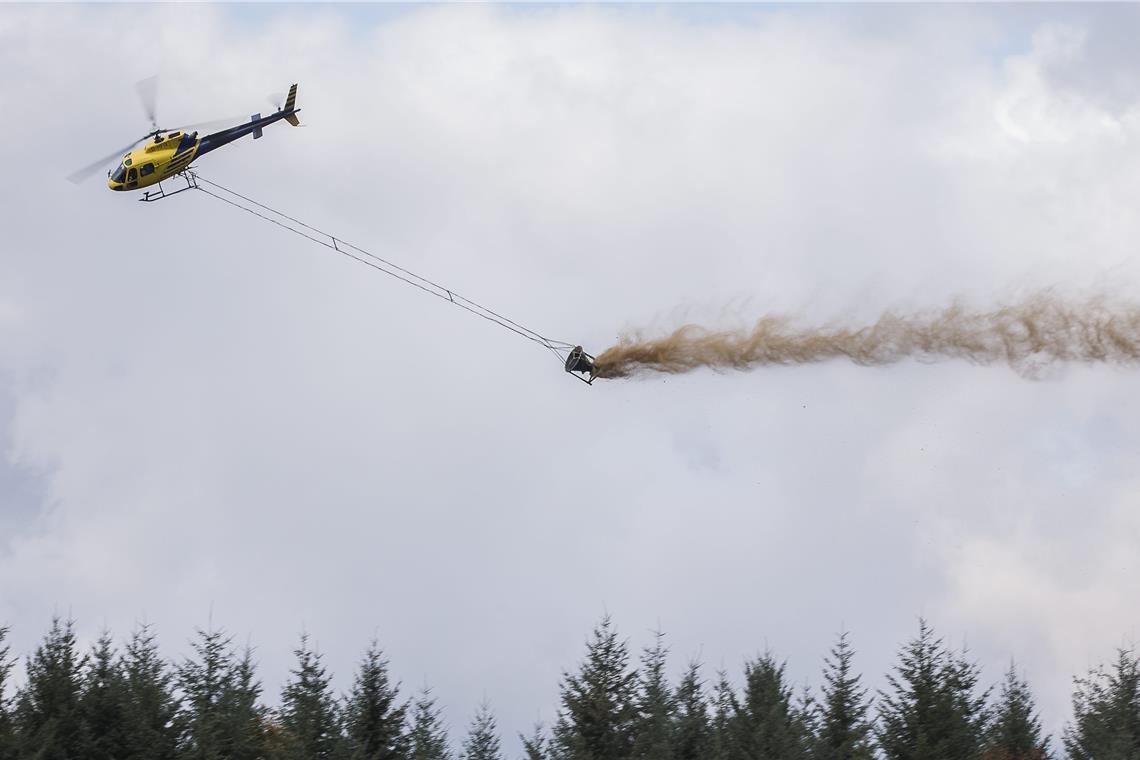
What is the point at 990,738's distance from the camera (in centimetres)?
5656

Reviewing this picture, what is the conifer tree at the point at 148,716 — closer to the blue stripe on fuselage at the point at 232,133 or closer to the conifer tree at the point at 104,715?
the conifer tree at the point at 104,715

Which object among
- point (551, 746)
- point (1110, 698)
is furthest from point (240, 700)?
point (1110, 698)

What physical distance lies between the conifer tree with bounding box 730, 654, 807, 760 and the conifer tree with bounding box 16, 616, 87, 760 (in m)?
23.2

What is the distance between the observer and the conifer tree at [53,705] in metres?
49.6

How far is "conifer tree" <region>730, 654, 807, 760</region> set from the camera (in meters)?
50.9

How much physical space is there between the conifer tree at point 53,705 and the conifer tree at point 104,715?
0.93 ft

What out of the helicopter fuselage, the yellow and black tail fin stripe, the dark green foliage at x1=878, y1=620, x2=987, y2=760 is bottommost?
the dark green foliage at x1=878, y1=620, x2=987, y2=760

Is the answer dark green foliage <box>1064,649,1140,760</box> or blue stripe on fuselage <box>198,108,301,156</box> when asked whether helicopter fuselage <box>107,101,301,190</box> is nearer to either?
blue stripe on fuselage <box>198,108,301,156</box>

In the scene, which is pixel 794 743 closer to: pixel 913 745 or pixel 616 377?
pixel 913 745

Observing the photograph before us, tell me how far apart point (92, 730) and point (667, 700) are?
20725 mm

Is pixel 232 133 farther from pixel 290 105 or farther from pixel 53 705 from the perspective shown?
pixel 53 705

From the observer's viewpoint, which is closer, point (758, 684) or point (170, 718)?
point (170, 718)

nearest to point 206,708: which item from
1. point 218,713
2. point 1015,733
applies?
point 218,713

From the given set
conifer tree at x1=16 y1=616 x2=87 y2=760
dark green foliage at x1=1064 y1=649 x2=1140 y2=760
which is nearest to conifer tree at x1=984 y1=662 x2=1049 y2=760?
dark green foliage at x1=1064 y1=649 x2=1140 y2=760
